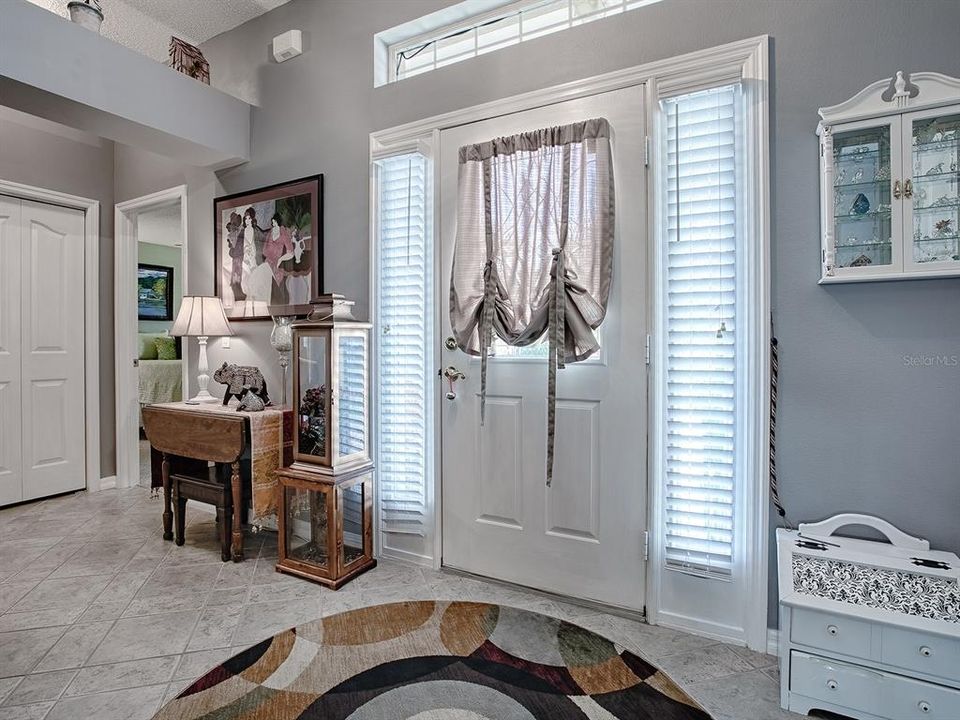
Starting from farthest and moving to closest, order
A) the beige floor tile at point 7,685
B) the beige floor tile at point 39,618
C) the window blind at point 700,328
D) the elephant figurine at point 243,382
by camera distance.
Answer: the elephant figurine at point 243,382 < the beige floor tile at point 39,618 < the window blind at point 700,328 < the beige floor tile at point 7,685

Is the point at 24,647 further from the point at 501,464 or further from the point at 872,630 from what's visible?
the point at 872,630

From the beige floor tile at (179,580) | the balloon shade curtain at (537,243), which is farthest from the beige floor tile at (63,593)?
the balloon shade curtain at (537,243)

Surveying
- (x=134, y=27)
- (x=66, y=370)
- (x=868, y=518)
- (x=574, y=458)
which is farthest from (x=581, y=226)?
(x=66, y=370)

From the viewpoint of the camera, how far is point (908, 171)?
159 centimetres

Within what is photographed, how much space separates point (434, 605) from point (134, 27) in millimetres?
3653

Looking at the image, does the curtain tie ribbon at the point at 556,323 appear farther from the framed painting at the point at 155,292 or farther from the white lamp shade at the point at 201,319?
the framed painting at the point at 155,292

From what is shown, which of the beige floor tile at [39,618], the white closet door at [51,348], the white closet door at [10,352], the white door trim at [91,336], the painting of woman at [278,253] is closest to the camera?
the beige floor tile at [39,618]

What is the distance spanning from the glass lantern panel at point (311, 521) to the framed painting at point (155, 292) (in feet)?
16.9

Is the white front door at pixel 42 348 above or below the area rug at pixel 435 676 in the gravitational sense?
above

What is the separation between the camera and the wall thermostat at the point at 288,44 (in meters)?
2.86

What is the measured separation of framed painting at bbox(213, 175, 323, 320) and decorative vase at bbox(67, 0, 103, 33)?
3.24ft

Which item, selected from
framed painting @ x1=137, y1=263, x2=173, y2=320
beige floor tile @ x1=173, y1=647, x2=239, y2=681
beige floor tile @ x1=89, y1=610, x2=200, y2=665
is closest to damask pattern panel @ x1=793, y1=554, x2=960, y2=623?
beige floor tile @ x1=173, y1=647, x2=239, y2=681

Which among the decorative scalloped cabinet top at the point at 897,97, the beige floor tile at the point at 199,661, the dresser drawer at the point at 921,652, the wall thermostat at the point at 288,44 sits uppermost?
the wall thermostat at the point at 288,44

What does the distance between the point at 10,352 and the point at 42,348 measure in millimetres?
175
